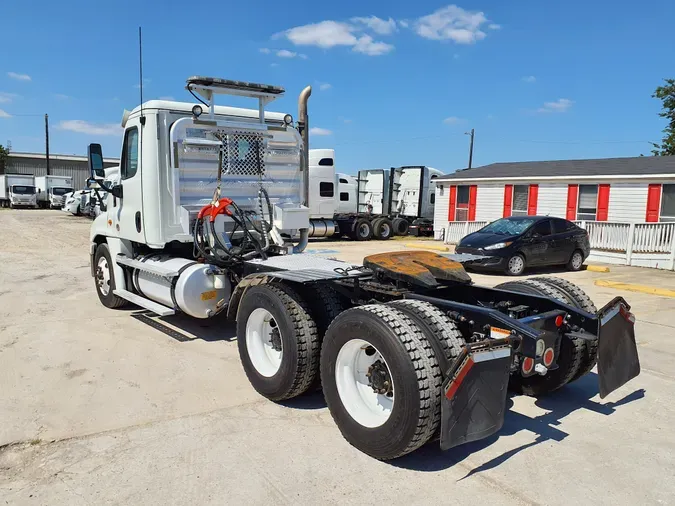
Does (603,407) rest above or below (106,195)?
below

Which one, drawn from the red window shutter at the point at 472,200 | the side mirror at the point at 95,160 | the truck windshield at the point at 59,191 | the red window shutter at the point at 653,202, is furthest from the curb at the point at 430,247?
the truck windshield at the point at 59,191

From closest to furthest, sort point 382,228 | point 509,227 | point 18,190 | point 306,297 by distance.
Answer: point 306,297 < point 509,227 < point 382,228 < point 18,190

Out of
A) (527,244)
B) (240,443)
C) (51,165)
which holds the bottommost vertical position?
(240,443)

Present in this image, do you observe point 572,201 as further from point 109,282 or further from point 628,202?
point 109,282

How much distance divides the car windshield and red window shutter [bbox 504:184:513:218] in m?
8.11

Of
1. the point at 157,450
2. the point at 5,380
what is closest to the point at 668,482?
the point at 157,450

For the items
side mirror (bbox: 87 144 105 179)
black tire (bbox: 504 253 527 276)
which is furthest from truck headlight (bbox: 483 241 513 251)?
side mirror (bbox: 87 144 105 179)

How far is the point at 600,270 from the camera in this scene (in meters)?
14.0

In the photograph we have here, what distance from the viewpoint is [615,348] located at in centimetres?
412

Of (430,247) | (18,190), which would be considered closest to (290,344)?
(430,247)

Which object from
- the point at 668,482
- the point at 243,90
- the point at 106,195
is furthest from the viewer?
the point at 106,195

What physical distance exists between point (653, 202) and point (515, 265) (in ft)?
25.5

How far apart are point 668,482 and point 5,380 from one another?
559 cm

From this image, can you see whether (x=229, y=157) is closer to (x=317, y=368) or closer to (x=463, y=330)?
(x=317, y=368)
